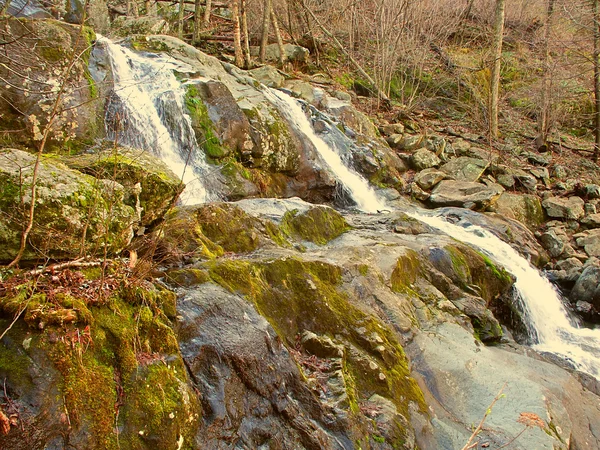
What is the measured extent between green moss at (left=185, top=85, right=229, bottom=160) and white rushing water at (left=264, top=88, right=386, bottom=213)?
2522 mm

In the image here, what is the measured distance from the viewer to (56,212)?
10.5 feet

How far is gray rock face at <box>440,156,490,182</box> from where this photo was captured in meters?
13.7

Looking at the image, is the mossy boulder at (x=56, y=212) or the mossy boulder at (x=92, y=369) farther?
the mossy boulder at (x=56, y=212)

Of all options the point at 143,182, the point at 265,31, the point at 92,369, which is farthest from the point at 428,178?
the point at 92,369

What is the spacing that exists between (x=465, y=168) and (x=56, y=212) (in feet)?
41.7

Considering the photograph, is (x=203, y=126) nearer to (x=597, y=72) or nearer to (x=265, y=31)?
(x=265, y=31)

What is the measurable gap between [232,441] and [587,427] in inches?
160

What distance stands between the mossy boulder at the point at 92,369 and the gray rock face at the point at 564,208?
42.6 ft

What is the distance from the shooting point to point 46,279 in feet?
8.78

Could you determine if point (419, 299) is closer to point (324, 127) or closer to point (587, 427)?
point (587, 427)

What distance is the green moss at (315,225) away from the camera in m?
7.02

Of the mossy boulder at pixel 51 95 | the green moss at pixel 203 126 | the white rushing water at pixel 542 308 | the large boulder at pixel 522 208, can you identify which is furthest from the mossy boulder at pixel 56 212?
the large boulder at pixel 522 208

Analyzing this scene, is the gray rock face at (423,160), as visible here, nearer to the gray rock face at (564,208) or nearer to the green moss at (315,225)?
the gray rock face at (564,208)

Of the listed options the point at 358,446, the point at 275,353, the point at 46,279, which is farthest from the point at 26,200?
the point at 358,446
